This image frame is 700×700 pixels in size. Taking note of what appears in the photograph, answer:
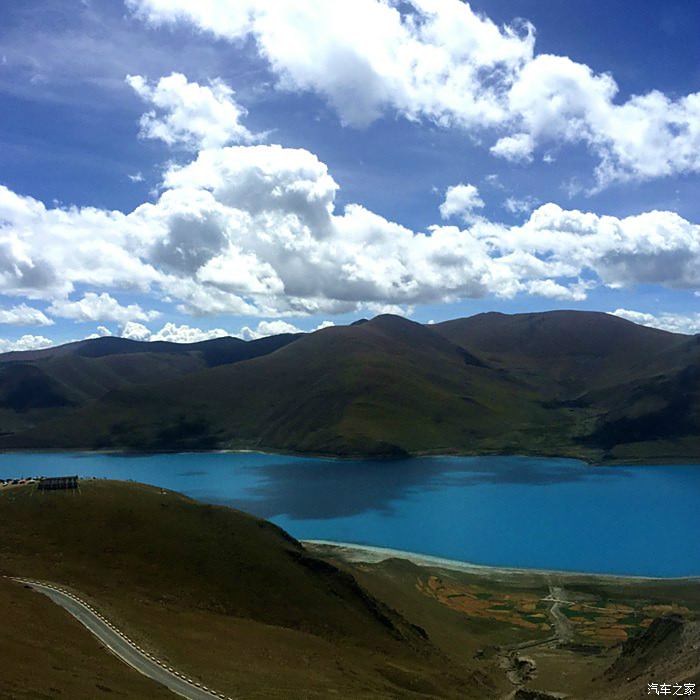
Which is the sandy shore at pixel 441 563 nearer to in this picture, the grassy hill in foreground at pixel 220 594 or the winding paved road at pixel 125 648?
the grassy hill in foreground at pixel 220 594

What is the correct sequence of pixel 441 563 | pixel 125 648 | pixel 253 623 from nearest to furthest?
pixel 125 648 → pixel 253 623 → pixel 441 563

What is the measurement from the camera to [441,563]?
137m

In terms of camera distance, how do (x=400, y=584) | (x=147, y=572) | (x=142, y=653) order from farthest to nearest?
1. (x=400, y=584)
2. (x=147, y=572)
3. (x=142, y=653)

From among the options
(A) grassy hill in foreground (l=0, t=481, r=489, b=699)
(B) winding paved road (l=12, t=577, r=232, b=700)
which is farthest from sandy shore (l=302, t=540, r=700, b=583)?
(B) winding paved road (l=12, t=577, r=232, b=700)

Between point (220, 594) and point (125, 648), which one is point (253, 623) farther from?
point (125, 648)

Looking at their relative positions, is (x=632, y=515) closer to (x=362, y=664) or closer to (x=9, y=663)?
(x=362, y=664)

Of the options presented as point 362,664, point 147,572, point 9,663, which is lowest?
point 362,664

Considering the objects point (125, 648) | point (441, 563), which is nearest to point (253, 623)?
point (125, 648)

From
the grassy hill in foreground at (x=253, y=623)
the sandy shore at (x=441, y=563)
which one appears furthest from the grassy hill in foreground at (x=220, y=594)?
the sandy shore at (x=441, y=563)

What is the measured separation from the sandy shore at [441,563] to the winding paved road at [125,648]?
86105 mm

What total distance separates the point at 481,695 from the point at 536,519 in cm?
13257

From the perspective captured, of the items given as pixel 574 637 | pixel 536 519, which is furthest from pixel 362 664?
pixel 536 519

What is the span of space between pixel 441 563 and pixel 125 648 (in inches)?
4079

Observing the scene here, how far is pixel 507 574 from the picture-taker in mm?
127250
